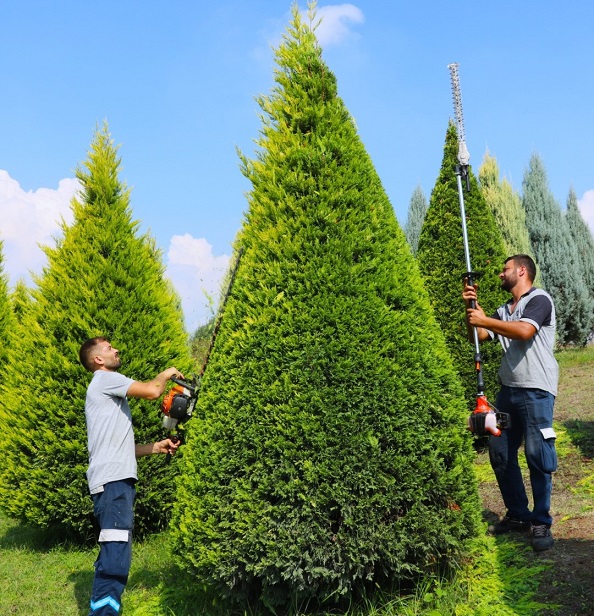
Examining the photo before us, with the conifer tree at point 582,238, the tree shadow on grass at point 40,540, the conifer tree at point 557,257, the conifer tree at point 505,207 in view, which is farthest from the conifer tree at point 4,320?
the conifer tree at point 582,238

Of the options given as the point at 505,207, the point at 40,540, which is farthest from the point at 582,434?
the point at 505,207

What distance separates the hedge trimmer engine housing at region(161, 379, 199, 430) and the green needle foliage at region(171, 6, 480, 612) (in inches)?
6.4

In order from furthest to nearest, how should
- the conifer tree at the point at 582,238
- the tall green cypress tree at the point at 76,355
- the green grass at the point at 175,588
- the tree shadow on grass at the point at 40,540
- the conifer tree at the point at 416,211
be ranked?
the conifer tree at the point at 416,211
the conifer tree at the point at 582,238
the tree shadow on grass at the point at 40,540
the tall green cypress tree at the point at 76,355
the green grass at the point at 175,588

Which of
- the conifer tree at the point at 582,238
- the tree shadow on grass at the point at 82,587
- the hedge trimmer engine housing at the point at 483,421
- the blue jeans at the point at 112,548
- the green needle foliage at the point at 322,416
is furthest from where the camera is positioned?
the conifer tree at the point at 582,238

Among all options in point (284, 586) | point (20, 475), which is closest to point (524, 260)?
point (284, 586)

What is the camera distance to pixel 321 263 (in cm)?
372

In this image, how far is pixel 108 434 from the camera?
4.11 m

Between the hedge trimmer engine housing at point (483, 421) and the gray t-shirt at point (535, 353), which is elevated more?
the gray t-shirt at point (535, 353)

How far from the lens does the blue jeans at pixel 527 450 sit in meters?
4.45

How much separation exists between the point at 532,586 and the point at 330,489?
5.13 ft

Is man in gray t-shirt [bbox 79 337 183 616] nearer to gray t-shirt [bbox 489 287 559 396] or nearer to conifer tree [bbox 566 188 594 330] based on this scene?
gray t-shirt [bbox 489 287 559 396]

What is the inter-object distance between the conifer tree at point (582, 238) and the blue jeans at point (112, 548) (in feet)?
64.4

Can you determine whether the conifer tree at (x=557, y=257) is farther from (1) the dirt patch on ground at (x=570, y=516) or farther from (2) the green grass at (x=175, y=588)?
(2) the green grass at (x=175, y=588)

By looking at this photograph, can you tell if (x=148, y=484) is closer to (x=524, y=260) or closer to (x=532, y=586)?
(x=532, y=586)
